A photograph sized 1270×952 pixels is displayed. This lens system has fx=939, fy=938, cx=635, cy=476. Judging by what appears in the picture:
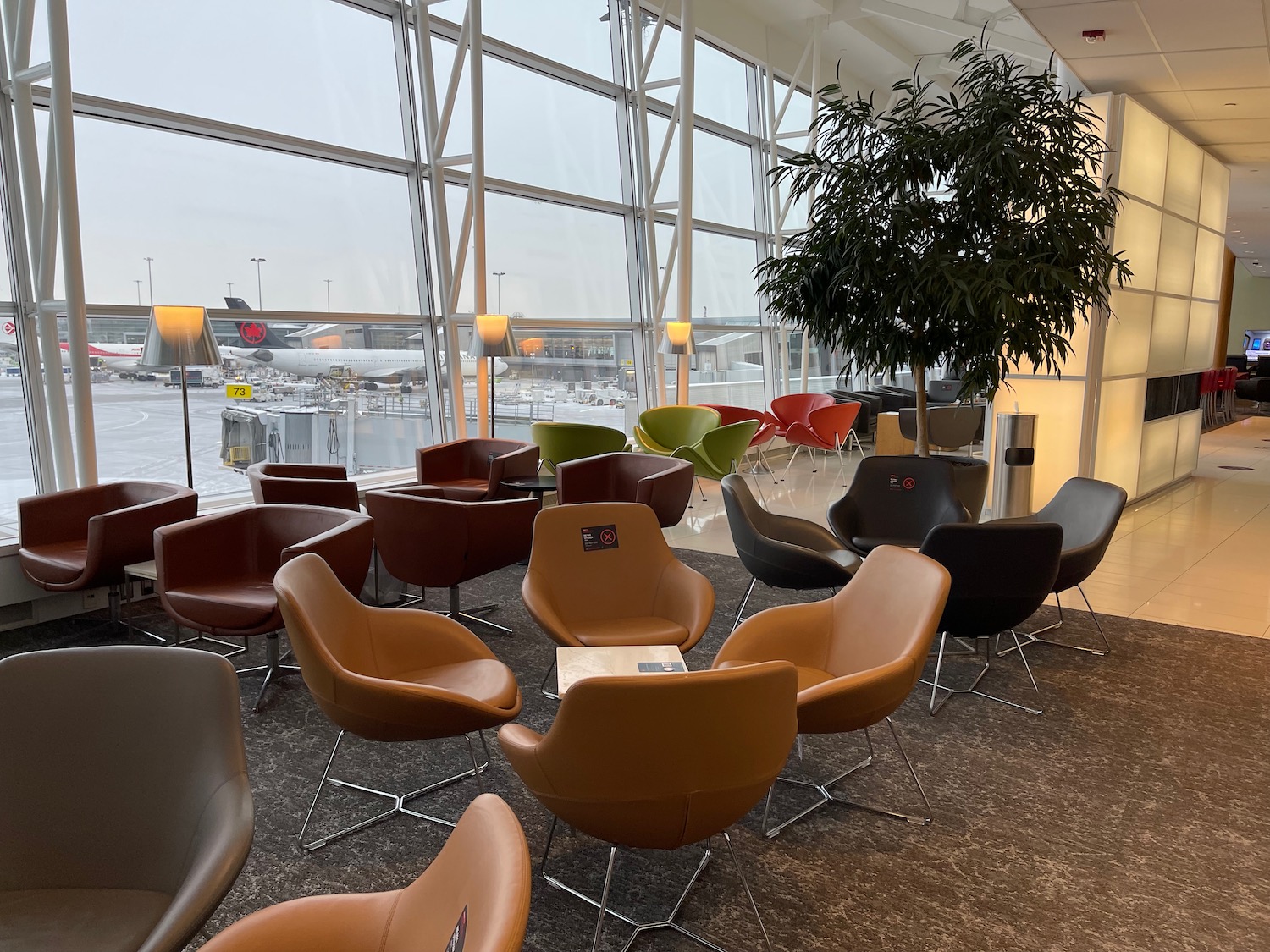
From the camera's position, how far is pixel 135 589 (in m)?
5.71

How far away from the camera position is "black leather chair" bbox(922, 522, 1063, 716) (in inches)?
152

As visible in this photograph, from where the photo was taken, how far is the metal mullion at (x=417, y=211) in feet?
25.8

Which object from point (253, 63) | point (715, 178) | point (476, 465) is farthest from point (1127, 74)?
point (253, 63)

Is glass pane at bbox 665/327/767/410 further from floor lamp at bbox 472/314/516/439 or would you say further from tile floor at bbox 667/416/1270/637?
floor lamp at bbox 472/314/516/439

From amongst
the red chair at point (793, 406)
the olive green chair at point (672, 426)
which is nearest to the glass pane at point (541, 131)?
the olive green chair at point (672, 426)

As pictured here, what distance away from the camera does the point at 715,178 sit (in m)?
12.0

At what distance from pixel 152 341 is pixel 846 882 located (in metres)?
4.65

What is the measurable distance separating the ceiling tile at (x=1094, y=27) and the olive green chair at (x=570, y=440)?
171 inches

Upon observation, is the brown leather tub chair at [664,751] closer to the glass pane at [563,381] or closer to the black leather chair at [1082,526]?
the black leather chair at [1082,526]

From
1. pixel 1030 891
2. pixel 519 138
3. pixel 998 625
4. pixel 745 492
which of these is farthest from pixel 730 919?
pixel 519 138

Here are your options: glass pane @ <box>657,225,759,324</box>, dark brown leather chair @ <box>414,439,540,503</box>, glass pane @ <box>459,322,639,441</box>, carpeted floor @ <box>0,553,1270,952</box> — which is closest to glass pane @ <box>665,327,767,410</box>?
glass pane @ <box>657,225,759,324</box>

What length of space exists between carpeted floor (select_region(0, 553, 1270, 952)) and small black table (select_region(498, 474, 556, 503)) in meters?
2.25

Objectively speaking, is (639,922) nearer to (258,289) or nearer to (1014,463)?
(1014,463)

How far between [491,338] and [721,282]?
210 inches
